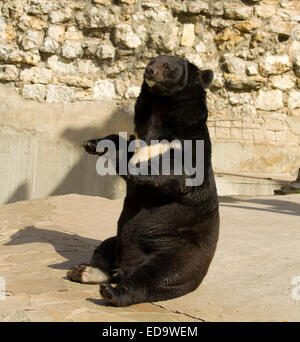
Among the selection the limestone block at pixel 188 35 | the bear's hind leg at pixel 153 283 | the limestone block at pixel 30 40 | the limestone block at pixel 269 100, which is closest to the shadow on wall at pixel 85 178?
the limestone block at pixel 30 40

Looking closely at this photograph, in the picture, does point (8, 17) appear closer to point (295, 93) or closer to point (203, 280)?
point (295, 93)

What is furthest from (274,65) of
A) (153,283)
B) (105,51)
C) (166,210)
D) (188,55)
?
(153,283)

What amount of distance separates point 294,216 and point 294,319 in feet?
11.9

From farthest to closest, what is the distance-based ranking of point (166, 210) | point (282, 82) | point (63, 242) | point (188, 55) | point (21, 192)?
point (282, 82) → point (188, 55) → point (21, 192) → point (63, 242) → point (166, 210)

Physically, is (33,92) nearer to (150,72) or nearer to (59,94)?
(59,94)

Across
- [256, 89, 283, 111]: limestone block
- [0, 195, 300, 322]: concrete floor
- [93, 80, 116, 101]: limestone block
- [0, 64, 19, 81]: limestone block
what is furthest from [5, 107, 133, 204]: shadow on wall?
[0, 195, 300, 322]: concrete floor

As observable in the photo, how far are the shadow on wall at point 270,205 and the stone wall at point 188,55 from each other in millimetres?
3137

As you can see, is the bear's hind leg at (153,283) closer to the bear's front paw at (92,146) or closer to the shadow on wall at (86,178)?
the bear's front paw at (92,146)

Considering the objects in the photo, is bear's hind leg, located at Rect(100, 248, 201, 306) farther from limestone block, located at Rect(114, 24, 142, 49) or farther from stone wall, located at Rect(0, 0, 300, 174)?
limestone block, located at Rect(114, 24, 142, 49)

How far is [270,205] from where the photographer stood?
7.17m

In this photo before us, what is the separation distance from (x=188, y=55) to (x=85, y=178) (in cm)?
366

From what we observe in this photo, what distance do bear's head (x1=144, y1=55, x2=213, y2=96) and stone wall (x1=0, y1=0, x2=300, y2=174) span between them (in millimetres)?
7477

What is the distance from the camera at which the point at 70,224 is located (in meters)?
5.62
